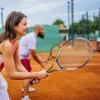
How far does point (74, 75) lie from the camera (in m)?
8.38

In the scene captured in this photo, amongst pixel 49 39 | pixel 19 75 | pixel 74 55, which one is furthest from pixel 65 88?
pixel 49 39

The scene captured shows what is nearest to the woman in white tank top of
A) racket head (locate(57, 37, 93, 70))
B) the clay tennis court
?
racket head (locate(57, 37, 93, 70))

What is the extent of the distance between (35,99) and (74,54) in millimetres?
1454

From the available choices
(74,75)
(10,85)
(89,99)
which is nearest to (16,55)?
(89,99)

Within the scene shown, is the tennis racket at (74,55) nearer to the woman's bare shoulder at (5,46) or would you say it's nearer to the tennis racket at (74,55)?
the tennis racket at (74,55)

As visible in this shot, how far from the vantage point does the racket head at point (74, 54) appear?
4042 millimetres

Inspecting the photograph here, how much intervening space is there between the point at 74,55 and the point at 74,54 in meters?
0.02

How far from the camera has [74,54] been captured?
482 centimetres

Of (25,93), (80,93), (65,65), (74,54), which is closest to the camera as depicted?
(65,65)

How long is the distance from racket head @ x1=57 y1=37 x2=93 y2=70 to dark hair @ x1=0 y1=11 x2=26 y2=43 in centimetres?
130

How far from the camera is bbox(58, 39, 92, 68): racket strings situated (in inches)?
162

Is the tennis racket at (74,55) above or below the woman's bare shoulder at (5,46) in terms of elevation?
below

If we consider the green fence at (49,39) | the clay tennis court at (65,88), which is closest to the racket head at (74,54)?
the clay tennis court at (65,88)

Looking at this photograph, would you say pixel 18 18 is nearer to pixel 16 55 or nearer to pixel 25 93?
pixel 16 55
